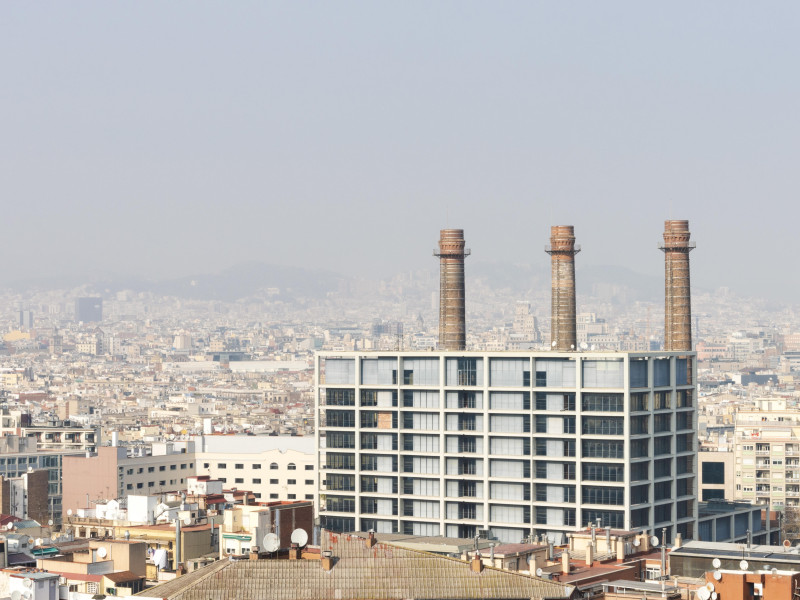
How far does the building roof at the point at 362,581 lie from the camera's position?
40.1m

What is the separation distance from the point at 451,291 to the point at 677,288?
15.3 meters

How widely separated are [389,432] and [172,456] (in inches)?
1745

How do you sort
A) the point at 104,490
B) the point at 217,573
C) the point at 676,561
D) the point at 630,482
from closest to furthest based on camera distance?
the point at 217,573
the point at 676,561
the point at 630,482
the point at 104,490

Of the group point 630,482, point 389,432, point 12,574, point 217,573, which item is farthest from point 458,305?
point 217,573

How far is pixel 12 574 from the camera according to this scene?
163 feet

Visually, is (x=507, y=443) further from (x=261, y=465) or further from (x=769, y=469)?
(x=769, y=469)

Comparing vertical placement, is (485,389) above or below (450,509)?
above

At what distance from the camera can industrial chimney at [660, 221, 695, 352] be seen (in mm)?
110875

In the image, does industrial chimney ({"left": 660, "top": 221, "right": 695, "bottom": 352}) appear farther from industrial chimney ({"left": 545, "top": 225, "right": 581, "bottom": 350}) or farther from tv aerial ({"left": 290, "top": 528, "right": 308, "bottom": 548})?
tv aerial ({"left": 290, "top": 528, "right": 308, "bottom": 548})

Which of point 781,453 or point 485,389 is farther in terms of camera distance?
point 781,453

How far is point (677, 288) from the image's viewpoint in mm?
112625

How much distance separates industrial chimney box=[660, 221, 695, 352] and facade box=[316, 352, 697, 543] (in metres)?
21.2

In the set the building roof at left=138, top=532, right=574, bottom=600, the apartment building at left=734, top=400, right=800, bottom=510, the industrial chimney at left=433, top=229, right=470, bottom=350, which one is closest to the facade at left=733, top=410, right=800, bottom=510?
the apartment building at left=734, top=400, right=800, bottom=510

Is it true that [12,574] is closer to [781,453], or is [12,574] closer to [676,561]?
[676,561]
